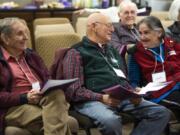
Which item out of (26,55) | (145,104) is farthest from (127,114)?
(26,55)

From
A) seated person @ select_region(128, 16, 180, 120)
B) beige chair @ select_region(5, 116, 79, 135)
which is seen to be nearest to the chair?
beige chair @ select_region(5, 116, 79, 135)

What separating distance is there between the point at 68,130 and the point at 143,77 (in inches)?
39.8

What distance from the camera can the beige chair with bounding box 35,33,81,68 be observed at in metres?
→ 3.21

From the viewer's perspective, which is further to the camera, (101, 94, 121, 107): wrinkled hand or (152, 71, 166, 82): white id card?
(152, 71, 166, 82): white id card

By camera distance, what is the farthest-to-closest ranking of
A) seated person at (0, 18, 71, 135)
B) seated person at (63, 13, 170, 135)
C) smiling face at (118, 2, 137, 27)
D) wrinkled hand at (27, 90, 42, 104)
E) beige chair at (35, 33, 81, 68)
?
1. smiling face at (118, 2, 137, 27)
2. beige chair at (35, 33, 81, 68)
3. seated person at (63, 13, 170, 135)
4. wrinkled hand at (27, 90, 42, 104)
5. seated person at (0, 18, 71, 135)

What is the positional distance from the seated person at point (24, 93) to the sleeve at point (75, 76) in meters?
0.17

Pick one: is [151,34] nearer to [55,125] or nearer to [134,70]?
[134,70]

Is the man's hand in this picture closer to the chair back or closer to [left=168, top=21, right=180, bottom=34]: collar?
the chair back

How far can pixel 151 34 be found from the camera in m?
3.09

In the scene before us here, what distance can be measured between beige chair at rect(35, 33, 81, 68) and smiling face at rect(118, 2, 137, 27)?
2.88 feet

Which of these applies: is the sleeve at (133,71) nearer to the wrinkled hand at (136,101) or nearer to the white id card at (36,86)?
the wrinkled hand at (136,101)

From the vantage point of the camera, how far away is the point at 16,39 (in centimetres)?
262

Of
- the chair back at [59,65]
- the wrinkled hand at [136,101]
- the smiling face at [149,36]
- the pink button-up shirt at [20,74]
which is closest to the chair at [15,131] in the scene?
the pink button-up shirt at [20,74]

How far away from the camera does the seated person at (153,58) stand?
3.06 meters
